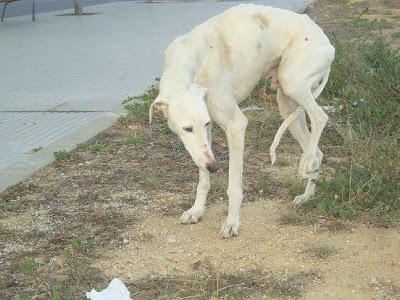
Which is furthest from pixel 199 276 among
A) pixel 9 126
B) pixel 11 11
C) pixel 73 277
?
pixel 11 11

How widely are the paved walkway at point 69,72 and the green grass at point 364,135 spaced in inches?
91.0

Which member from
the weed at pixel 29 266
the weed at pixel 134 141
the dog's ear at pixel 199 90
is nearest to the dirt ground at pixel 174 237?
the weed at pixel 29 266

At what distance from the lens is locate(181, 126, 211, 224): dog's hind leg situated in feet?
15.5

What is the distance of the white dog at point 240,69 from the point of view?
4238mm

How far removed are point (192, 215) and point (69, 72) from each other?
6.00 m

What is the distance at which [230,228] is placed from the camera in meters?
4.49

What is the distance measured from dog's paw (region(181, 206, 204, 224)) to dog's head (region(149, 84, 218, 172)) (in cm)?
97

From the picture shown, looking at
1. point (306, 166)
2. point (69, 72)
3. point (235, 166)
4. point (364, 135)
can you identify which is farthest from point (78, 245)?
point (69, 72)

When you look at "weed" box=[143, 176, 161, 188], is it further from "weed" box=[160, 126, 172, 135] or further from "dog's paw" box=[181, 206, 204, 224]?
"weed" box=[160, 126, 172, 135]

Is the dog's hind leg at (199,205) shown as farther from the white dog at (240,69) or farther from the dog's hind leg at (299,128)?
the dog's hind leg at (299,128)

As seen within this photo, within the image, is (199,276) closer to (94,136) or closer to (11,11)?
(94,136)

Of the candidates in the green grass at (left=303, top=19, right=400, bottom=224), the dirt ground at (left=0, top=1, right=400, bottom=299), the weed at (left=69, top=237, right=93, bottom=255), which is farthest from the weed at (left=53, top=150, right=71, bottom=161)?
the green grass at (left=303, top=19, right=400, bottom=224)

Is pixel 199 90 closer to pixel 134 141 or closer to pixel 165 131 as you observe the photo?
pixel 134 141

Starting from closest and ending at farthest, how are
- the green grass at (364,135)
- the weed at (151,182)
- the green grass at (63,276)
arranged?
the green grass at (63,276) → the green grass at (364,135) → the weed at (151,182)
